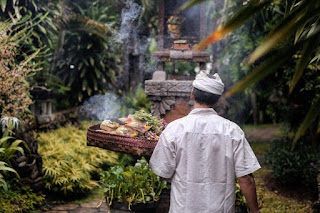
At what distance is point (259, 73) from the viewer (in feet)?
2.68

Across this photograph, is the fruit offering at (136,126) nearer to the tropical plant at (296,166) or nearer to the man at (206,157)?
the man at (206,157)

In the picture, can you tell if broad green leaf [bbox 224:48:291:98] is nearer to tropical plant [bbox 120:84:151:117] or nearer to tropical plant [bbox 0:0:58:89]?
tropical plant [bbox 0:0:58:89]

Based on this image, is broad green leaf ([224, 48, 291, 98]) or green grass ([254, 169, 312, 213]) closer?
broad green leaf ([224, 48, 291, 98])

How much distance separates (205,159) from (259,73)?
1.81 m

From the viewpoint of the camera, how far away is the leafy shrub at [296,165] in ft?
21.0

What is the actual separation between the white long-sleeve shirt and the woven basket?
1.76ft

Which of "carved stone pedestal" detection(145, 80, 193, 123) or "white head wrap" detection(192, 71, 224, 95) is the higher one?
"white head wrap" detection(192, 71, 224, 95)

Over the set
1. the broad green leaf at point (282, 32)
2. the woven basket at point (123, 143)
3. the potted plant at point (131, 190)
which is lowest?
the potted plant at point (131, 190)

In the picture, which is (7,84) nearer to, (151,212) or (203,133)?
(151,212)

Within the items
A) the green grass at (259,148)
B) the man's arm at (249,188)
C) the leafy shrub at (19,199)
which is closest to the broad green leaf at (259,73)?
the man's arm at (249,188)

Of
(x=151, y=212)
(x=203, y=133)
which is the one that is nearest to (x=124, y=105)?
(x=151, y=212)

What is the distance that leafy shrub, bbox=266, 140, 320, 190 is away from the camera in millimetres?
6394

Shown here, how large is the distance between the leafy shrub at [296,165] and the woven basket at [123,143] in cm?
410

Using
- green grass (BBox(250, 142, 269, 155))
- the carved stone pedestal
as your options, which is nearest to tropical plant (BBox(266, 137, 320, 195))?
the carved stone pedestal
